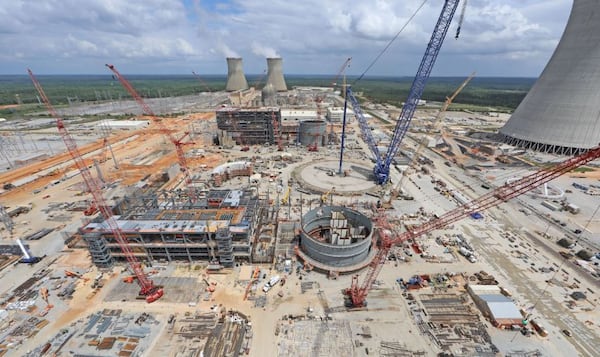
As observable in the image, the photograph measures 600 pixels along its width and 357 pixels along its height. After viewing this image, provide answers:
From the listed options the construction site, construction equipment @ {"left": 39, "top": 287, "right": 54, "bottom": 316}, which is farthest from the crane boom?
construction equipment @ {"left": 39, "top": 287, "right": 54, "bottom": 316}

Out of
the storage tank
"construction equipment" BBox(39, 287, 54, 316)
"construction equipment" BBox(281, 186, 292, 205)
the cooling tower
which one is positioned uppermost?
the cooling tower

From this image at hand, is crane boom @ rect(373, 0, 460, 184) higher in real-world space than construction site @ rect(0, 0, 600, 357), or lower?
higher

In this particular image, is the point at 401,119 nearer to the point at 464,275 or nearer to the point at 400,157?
the point at 400,157

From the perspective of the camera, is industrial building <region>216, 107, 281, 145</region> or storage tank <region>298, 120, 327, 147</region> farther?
storage tank <region>298, 120, 327, 147</region>

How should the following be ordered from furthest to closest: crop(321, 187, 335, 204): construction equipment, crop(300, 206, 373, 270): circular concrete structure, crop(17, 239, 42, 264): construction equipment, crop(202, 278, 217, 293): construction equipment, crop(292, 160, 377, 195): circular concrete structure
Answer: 1. crop(292, 160, 377, 195): circular concrete structure
2. crop(321, 187, 335, 204): construction equipment
3. crop(17, 239, 42, 264): construction equipment
4. crop(300, 206, 373, 270): circular concrete structure
5. crop(202, 278, 217, 293): construction equipment

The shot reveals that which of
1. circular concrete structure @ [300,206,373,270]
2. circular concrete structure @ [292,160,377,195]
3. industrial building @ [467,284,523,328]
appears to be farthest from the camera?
circular concrete structure @ [292,160,377,195]

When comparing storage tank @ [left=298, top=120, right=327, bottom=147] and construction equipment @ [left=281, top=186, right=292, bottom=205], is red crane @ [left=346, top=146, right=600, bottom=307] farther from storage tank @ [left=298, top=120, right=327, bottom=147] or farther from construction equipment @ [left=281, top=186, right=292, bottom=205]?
storage tank @ [left=298, top=120, right=327, bottom=147]

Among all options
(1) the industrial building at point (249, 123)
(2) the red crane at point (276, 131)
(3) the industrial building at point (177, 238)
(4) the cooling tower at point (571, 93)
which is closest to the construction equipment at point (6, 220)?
(3) the industrial building at point (177, 238)
